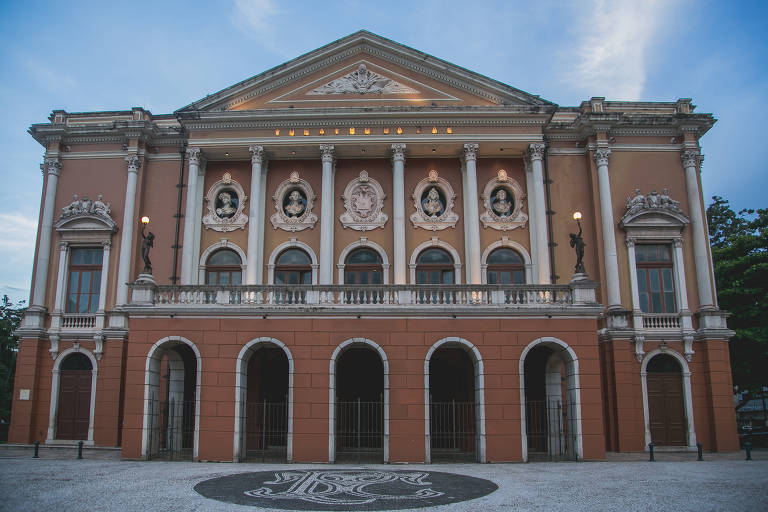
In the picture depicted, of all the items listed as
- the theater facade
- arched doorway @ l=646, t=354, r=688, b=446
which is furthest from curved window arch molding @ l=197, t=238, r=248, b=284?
arched doorway @ l=646, t=354, r=688, b=446

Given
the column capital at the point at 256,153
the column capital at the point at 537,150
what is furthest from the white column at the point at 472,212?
the column capital at the point at 256,153

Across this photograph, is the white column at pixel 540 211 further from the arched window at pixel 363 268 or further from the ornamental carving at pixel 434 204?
the arched window at pixel 363 268

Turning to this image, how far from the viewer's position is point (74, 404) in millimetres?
26469

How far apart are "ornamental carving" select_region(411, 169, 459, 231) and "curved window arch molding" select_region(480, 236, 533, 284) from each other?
197 centimetres

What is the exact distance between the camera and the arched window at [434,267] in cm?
2753

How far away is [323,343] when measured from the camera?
2059cm

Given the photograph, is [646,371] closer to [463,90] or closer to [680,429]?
[680,429]

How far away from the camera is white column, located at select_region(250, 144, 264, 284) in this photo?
2695cm

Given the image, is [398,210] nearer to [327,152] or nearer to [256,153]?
[327,152]

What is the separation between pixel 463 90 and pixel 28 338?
22.2 metres

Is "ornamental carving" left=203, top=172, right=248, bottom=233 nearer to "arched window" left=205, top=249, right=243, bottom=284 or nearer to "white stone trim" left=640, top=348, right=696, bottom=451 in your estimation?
"arched window" left=205, top=249, right=243, bottom=284

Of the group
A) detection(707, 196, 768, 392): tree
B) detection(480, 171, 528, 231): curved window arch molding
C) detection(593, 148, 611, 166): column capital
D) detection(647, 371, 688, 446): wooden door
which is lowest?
detection(647, 371, 688, 446): wooden door

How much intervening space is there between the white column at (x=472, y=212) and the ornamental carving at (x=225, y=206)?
10.2 meters

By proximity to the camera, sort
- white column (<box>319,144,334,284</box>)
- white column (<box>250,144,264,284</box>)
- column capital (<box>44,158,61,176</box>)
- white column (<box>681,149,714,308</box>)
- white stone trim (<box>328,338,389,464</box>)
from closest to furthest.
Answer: white stone trim (<box>328,338,389,464</box>)
white column (<box>681,149,714,308</box>)
white column (<box>319,144,334,284</box>)
white column (<box>250,144,264,284</box>)
column capital (<box>44,158,61,176</box>)
